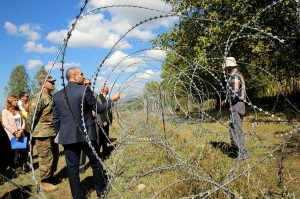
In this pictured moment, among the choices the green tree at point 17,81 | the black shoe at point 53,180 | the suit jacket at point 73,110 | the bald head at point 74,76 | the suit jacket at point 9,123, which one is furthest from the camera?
the green tree at point 17,81

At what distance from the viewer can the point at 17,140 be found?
574cm

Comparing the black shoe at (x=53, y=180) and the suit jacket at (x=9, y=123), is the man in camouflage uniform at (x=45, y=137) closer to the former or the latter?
the black shoe at (x=53, y=180)

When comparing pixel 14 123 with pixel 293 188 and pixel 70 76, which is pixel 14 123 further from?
pixel 293 188

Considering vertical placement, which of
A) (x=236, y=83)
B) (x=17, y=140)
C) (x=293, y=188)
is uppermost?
(x=236, y=83)

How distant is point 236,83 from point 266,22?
27.1ft

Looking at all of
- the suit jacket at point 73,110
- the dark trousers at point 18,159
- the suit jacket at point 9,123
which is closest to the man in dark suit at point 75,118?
the suit jacket at point 73,110

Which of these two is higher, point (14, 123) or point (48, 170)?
point (14, 123)

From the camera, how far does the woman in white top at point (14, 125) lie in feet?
19.0

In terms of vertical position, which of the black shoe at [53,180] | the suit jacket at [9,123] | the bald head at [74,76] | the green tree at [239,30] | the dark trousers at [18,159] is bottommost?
the black shoe at [53,180]

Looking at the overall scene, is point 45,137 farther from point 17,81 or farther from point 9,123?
point 17,81

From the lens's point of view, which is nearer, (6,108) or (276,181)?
(276,181)

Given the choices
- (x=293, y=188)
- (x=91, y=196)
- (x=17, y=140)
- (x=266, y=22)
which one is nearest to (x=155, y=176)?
(x=91, y=196)

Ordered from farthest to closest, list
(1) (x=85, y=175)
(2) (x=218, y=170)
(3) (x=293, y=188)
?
1. (1) (x=85, y=175)
2. (2) (x=218, y=170)
3. (3) (x=293, y=188)

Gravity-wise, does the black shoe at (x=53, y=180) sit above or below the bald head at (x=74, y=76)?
below
